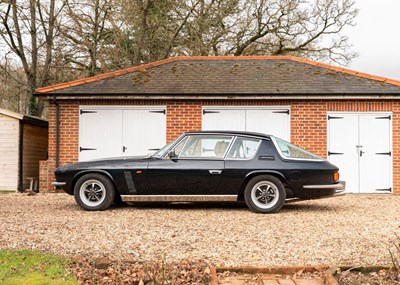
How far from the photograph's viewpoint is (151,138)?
1224 centimetres

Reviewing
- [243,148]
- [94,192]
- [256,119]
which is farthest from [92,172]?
[256,119]

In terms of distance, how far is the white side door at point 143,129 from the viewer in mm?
12211

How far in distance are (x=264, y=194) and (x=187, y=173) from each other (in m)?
1.36

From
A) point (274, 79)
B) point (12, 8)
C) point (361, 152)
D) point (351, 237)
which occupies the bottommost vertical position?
point (351, 237)

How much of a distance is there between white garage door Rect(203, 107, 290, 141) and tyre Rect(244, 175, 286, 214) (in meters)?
4.42

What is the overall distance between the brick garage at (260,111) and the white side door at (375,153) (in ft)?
0.09

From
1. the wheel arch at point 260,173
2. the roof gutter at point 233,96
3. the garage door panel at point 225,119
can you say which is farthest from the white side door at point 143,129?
the wheel arch at point 260,173

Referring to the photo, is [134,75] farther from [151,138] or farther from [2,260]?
[2,260]

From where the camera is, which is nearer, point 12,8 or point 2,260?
point 2,260

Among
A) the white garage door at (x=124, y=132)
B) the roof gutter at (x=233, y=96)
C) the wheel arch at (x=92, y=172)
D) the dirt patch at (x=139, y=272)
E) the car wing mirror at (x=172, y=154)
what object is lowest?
the dirt patch at (x=139, y=272)

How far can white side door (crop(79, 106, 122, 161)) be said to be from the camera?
40.1 feet

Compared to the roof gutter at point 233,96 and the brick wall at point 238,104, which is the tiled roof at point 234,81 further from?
the brick wall at point 238,104

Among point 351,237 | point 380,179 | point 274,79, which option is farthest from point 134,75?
point 351,237

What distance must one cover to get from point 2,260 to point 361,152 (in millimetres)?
9888
